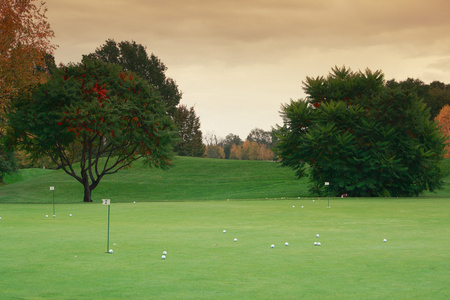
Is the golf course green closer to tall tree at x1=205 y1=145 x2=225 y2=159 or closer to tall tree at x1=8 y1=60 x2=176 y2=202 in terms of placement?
tall tree at x1=8 y1=60 x2=176 y2=202

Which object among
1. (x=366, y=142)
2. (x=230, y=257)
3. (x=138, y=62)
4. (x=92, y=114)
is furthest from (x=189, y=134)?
(x=230, y=257)

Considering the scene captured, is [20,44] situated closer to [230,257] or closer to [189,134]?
[230,257]

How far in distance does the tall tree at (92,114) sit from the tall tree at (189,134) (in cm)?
6320

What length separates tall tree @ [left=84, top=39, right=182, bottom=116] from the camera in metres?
94.2

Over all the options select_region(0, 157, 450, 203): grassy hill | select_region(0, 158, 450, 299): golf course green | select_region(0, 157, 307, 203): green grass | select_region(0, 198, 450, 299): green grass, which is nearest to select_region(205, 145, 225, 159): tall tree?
select_region(0, 157, 450, 203): grassy hill

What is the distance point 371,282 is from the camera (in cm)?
976

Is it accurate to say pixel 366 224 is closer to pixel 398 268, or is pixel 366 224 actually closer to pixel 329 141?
pixel 398 268

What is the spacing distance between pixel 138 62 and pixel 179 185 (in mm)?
33611

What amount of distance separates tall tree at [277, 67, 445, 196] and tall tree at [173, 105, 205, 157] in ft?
207

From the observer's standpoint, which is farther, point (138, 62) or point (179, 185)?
point (138, 62)

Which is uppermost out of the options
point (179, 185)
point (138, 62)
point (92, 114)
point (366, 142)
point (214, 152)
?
point (138, 62)

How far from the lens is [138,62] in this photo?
94.7 meters

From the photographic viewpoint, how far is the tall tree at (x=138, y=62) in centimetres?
9425

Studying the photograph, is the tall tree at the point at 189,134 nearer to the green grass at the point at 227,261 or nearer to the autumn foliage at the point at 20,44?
the autumn foliage at the point at 20,44
